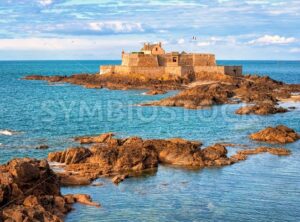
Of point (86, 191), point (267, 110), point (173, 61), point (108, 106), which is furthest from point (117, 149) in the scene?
point (173, 61)

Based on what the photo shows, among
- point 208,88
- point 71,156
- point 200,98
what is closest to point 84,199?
point 71,156

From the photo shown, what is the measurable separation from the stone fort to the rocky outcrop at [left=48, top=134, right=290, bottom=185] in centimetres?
5874

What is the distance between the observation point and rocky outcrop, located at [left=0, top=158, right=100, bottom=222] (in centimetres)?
2030

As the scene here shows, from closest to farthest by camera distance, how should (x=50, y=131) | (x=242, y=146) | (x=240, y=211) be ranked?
(x=240, y=211)
(x=242, y=146)
(x=50, y=131)

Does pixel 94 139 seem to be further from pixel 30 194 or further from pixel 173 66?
pixel 173 66

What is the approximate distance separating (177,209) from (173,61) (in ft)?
244

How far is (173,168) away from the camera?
103 ft

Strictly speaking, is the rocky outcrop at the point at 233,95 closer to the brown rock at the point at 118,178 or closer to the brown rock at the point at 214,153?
the brown rock at the point at 214,153

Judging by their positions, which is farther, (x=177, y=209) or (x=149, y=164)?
(x=149, y=164)

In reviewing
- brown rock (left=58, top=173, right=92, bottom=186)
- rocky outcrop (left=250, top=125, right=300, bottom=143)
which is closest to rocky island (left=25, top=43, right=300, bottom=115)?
rocky outcrop (left=250, top=125, right=300, bottom=143)

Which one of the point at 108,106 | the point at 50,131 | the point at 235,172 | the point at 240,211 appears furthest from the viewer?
the point at 108,106

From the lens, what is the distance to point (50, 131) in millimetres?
45562

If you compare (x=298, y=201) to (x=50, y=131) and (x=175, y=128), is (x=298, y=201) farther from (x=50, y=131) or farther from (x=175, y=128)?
(x=50, y=131)

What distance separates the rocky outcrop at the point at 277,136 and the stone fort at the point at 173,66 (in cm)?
5128
